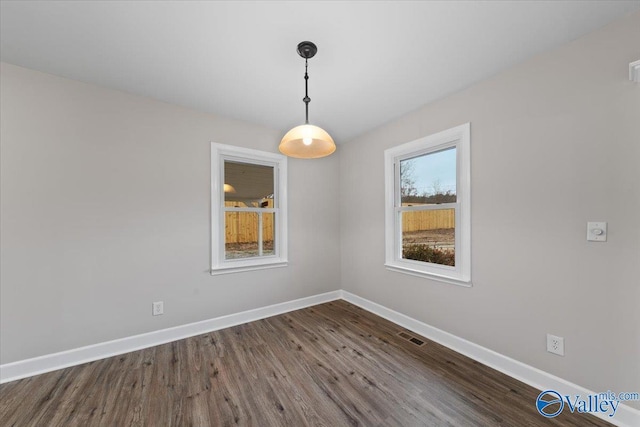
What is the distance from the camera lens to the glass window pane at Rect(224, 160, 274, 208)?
314cm

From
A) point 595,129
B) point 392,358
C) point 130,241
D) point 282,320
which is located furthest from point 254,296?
point 595,129

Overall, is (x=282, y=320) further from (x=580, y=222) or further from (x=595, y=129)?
(x=595, y=129)

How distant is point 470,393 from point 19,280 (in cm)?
374

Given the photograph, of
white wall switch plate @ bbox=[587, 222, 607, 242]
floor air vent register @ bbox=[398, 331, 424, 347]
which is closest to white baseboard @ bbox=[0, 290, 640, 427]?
floor air vent register @ bbox=[398, 331, 424, 347]

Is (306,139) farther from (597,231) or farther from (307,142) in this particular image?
(597,231)

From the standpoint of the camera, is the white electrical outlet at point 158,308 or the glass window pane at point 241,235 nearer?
the white electrical outlet at point 158,308

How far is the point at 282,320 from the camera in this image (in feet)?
10.3

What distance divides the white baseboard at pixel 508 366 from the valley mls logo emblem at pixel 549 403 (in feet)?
0.12

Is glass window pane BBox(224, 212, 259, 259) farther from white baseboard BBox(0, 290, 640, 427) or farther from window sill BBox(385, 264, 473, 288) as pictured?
window sill BBox(385, 264, 473, 288)

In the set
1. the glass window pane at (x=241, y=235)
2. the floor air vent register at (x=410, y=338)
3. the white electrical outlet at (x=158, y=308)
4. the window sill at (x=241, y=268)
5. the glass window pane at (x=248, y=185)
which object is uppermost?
the glass window pane at (x=248, y=185)

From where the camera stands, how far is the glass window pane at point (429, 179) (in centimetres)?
262
